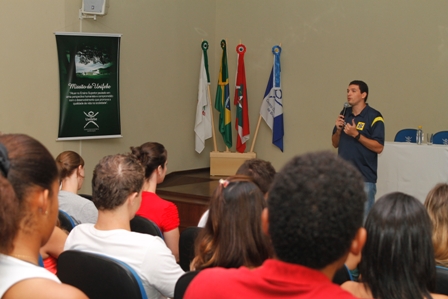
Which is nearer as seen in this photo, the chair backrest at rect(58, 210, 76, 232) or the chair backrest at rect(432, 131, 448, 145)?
the chair backrest at rect(58, 210, 76, 232)

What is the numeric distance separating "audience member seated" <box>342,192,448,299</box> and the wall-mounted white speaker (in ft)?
17.4

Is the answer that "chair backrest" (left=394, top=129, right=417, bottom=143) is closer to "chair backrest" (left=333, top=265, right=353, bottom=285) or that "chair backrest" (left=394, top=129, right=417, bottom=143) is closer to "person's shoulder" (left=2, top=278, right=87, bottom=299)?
"chair backrest" (left=333, top=265, right=353, bottom=285)

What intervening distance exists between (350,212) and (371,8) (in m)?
6.35

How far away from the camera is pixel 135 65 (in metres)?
6.79

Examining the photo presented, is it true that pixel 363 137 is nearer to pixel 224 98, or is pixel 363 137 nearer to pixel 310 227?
pixel 224 98

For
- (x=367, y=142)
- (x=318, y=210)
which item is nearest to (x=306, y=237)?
(x=318, y=210)

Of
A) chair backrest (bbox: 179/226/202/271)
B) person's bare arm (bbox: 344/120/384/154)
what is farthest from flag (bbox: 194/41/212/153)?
chair backrest (bbox: 179/226/202/271)

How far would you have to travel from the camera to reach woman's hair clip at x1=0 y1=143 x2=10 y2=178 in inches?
43.7

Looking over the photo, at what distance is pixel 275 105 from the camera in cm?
746

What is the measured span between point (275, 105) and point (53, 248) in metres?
5.60

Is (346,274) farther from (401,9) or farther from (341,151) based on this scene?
(401,9)

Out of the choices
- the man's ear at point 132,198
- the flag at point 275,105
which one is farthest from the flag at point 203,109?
the man's ear at point 132,198

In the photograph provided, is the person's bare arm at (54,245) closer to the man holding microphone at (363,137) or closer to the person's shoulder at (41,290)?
the person's shoulder at (41,290)

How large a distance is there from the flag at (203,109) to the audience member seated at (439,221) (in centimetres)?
561
